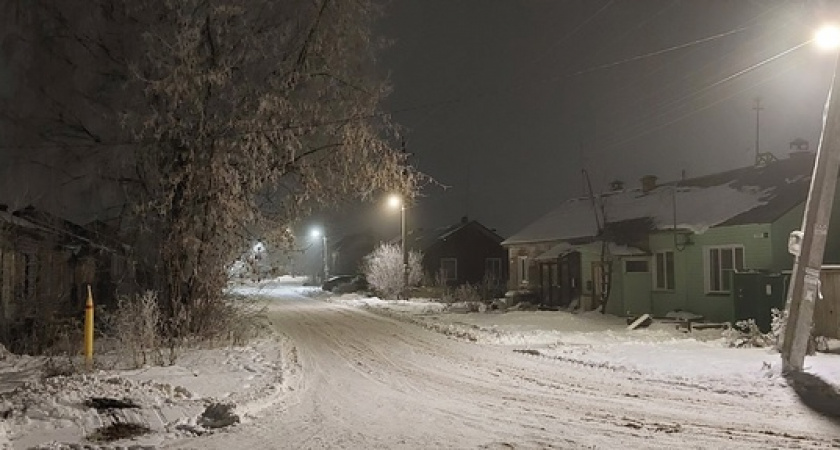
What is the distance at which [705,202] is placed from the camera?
27.4 m

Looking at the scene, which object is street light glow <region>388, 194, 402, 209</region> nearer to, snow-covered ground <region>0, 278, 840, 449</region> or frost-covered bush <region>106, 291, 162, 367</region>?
snow-covered ground <region>0, 278, 840, 449</region>

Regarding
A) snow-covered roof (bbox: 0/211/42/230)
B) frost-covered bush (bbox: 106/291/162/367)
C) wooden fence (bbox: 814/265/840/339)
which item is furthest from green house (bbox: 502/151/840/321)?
snow-covered roof (bbox: 0/211/42/230)

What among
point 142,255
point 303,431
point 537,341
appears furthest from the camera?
point 537,341

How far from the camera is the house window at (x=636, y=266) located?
2796 centimetres

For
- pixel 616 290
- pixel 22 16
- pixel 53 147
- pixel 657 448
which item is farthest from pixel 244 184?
pixel 616 290

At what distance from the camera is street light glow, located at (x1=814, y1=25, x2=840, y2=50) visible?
11602mm

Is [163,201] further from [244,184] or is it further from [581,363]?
[581,363]

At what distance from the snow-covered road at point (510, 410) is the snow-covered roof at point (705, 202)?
41.2 feet

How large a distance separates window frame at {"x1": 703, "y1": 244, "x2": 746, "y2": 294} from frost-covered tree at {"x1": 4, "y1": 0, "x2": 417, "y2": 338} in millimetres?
13309

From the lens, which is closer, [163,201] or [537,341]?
[163,201]

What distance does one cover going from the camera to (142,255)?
1683 cm

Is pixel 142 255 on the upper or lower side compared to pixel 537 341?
upper

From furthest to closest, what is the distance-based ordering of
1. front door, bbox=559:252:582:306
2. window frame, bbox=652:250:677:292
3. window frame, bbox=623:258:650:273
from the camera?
front door, bbox=559:252:582:306 < window frame, bbox=623:258:650:273 < window frame, bbox=652:250:677:292

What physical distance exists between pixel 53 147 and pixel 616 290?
21400mm
